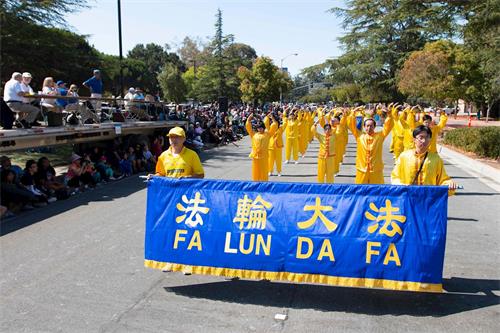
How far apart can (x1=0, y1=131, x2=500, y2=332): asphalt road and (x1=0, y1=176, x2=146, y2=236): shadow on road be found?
742 millimetres

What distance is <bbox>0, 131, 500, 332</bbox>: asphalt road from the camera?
4.57 m

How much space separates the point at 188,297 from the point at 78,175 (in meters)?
→ 7.92

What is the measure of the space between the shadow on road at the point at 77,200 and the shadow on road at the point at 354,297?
4592 millimetres

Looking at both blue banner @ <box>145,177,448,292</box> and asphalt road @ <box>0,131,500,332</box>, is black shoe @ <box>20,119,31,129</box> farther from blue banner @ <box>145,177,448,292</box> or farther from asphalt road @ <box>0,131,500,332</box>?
blue banner @ <box>145,177,448,292</box>

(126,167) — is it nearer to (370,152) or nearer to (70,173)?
(70,173)

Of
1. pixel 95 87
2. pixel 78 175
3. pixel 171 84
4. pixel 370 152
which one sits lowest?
pixel 78 175

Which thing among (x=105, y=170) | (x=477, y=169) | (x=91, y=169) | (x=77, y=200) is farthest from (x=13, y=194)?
(x=477, y=169)

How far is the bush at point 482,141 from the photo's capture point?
16.9 m

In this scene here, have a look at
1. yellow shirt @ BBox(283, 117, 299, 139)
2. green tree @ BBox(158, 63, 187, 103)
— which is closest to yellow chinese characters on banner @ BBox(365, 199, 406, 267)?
yellow shirt @ BBox(283, 117, 299, 139)

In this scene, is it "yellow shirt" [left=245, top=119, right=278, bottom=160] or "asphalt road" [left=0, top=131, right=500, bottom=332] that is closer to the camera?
"asphalt road" [left=0, top=131, right=500, bottom=332]

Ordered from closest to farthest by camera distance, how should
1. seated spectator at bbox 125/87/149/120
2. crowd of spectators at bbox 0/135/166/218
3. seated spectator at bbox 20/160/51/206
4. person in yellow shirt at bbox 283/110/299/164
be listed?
crowd of spectators at bbox 0/135/166/218, seated spectator at bbox 20/160/51/206, person in yellow shirt at bbox 283/110/299/164, seated spectator at bbox 125/87/149/120

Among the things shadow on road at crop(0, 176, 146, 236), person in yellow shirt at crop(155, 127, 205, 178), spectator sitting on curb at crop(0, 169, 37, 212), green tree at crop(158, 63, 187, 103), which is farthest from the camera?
green tree at crop(158, 63, 187, 103)

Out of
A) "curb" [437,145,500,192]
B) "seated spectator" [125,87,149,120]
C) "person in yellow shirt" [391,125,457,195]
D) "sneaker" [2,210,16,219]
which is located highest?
"seated spectator" [125,87,149,120]

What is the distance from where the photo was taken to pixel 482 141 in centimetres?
1736
